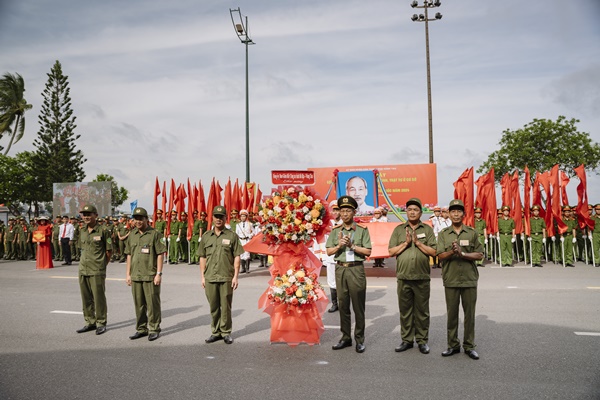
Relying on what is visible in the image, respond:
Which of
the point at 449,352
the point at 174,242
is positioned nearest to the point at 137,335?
the point at 449,352

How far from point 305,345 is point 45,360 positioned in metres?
3.37

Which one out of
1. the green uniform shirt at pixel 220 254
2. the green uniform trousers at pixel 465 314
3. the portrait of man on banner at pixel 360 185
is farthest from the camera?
the portrait of man on banner at pixel 360 185

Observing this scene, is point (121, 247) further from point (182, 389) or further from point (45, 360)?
point (182, 389)

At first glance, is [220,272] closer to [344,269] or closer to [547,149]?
[344,269]

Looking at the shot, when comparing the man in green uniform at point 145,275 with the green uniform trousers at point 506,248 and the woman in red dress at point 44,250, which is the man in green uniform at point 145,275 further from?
the woman in red dress at point 44,250

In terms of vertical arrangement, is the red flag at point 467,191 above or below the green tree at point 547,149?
below

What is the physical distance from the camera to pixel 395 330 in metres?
7.46

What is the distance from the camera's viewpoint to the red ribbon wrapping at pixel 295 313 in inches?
266

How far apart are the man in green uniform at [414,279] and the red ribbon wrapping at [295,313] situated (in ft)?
3.84

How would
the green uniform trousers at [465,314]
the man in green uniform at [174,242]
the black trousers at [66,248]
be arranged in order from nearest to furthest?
the green uniform trousers at [465,314]
the man in green uniform at [174,242]
the black trousers at [66,248]

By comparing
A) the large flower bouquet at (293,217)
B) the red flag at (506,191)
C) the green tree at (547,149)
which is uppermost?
the green tree at (547,149)

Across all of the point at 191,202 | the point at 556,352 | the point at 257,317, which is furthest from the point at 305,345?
the point at 191,202

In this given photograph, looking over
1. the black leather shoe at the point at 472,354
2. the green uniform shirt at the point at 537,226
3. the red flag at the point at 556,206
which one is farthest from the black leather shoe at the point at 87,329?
the red flag at the point at 556,206

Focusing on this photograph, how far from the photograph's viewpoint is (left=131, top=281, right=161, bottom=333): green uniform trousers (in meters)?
7.23
